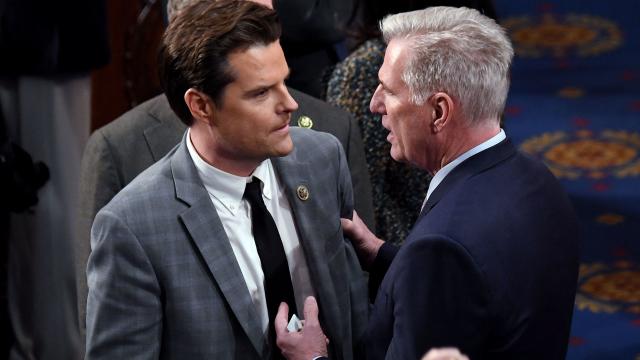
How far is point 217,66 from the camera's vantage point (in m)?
2.11

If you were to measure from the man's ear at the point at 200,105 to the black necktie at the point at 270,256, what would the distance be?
157mm

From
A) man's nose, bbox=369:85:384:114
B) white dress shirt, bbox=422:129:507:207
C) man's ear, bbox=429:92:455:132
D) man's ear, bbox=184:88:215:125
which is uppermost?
man's ear, bbox=184:88:215:125

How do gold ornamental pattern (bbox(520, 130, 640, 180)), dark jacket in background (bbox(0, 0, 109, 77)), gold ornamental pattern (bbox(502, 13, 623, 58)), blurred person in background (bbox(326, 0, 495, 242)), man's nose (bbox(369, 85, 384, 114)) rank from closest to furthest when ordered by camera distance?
man's nose (bbox(369, 85, 384, 114)), blurred person in background (bbox(326, 0, 495, 242)), dark jacket in background (bbox(0, 0, 109, 77)), gold ornamental pattern (bbox(520, 130, 640, 180)), gold ornamental pattern (bbox(502, 13, 623, 58))

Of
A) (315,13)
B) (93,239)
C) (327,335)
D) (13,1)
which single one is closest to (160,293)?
(93,239)

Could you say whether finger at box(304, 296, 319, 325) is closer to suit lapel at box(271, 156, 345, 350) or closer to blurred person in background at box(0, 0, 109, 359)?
suit lapel at box(271, 156, 345, 350)

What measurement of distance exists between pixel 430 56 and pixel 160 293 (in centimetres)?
68

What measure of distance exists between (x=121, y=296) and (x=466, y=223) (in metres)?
0.63

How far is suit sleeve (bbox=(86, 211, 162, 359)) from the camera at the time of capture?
2.02 metres

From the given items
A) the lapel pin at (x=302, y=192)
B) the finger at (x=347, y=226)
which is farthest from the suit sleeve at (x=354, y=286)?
the lapel pin at (x=302, y=192)

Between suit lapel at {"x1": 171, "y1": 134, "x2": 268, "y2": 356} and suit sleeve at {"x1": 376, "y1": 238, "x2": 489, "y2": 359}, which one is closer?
suit sleeve at {"x1": 376, "y1": 238, "x2": 489, "y2": 359}

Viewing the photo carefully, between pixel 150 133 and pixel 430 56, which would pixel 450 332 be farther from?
pixel 150 133

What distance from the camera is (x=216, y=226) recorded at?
6.91ft

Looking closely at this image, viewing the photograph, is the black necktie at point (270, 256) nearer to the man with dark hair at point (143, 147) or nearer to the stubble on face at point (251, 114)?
the stubble on face at point (251, 114)

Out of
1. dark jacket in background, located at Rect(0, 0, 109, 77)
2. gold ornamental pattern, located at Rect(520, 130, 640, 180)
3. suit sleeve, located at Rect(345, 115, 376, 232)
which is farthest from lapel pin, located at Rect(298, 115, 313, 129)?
gold ornamental pattern, located at Rect(520, 130, 640, 180)
